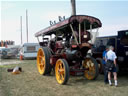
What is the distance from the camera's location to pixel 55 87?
545 cm

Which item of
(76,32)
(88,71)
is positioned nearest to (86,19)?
(76,32)

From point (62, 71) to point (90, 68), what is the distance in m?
1.35

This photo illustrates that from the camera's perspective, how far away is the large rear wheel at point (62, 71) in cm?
548

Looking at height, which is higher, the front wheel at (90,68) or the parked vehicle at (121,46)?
the parked vehicle at (121,46)

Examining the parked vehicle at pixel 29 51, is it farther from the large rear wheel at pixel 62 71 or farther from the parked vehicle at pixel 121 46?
the large rear wheel at pixel 62 71

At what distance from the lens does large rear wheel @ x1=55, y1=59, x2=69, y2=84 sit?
18.0 ft

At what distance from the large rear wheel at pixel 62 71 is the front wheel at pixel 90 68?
1.08 m

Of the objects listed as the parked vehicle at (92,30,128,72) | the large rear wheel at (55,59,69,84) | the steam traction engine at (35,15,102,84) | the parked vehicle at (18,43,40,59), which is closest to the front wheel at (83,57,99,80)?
the steam traction engine at (35,15,102,84)

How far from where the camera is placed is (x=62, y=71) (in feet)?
19.2

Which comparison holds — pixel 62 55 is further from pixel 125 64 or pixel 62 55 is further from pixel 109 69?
pixel 125 64

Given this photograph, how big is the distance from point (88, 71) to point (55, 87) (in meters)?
1.82

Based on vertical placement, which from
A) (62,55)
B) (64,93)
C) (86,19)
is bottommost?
(64,93)

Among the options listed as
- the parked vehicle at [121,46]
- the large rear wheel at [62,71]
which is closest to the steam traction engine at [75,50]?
the large rear wheel at [62,71]

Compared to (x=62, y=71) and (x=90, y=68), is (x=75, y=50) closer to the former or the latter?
(x=62, y=71)
